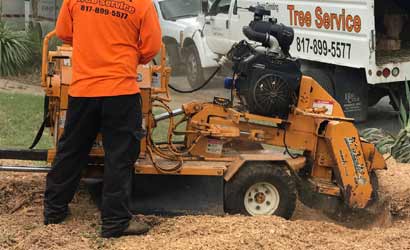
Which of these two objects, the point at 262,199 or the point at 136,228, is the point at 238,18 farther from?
the point at 136,228

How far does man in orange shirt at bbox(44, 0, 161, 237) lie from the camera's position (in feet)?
16.9

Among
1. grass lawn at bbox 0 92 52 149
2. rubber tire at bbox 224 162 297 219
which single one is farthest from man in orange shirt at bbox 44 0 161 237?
grass lawn at bbox 0 92 52 149

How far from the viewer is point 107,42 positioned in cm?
516

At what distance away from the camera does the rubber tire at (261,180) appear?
5.94 metres

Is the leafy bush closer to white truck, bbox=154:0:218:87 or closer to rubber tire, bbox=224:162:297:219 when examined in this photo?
white truck, bbox=154:0:218:87

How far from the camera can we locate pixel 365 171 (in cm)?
639

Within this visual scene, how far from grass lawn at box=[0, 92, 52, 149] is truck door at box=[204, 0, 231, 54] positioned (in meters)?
3.95

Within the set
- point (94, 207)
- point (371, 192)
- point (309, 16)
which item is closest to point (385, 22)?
point (309, 16)

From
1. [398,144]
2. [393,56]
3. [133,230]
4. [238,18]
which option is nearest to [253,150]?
[133,230]

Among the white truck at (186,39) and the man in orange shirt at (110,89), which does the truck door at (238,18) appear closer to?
the white truck at (186,39)

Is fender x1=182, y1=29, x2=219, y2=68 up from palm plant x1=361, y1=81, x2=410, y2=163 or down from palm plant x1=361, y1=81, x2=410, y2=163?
up

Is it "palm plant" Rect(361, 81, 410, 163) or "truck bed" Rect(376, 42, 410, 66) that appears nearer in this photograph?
"palm plant" Rect(361, 81, 410, 163)

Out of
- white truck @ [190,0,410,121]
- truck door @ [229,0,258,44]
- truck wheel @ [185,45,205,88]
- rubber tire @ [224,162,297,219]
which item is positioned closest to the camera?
rubber tire @ [224,162,297,219]

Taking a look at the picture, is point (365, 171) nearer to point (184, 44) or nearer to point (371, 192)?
point (371, 192)
